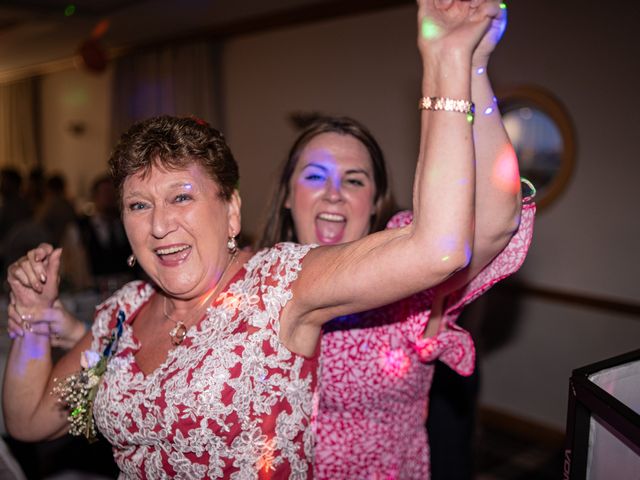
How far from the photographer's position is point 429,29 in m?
1.02

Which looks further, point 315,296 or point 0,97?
point 0,97

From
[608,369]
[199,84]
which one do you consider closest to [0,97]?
[199,84]

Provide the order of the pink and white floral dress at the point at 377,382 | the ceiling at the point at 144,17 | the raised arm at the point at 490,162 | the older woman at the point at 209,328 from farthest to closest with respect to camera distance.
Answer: the ceiling at the point at 144,17 < the pink and white floral dress at the point at 377,382 < the older woman at the point at 209,328 < the raised arm at the point at 490,162

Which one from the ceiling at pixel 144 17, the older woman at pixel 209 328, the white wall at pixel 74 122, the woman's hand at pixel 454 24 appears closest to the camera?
the woman's hand at pixel 454 24

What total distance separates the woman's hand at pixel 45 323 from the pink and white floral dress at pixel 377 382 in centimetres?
83

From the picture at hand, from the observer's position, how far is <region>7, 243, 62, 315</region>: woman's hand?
1.72 meters

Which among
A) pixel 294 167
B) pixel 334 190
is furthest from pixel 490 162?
pixel 294 167

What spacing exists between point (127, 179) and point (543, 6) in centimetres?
418

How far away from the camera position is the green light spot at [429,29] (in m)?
1.01

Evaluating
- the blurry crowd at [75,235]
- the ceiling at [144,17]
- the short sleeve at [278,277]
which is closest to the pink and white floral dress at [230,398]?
the short sleeve at [278,277]

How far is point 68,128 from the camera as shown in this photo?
11.8 metres

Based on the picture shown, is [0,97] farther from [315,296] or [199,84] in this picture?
[315,296]

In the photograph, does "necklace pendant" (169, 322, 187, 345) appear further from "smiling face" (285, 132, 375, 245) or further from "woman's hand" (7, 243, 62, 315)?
"smiling face" (285, 132, 375, 245)

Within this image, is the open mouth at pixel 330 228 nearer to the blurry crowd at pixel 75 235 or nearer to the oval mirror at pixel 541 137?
the blurry crowd at pixel 75 235
